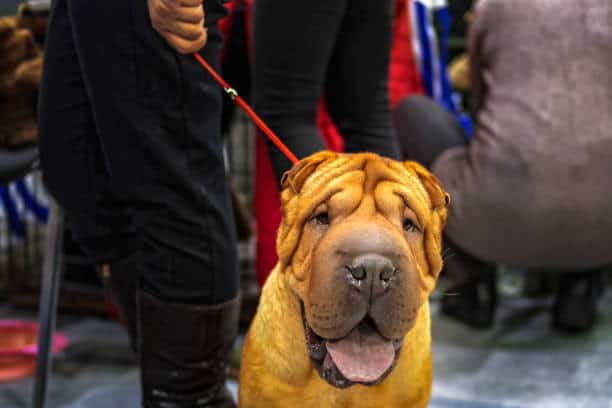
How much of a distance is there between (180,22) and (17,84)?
0.84m

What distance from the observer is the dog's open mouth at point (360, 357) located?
→ 0.71 meters

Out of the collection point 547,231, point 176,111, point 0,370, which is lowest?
point 0,370

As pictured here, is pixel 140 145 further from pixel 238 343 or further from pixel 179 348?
pixel 238 343

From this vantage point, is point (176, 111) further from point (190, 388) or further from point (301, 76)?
point (190, 388)

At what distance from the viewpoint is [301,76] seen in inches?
44.2

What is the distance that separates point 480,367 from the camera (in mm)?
1928

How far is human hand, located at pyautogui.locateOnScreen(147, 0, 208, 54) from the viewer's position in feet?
3.03

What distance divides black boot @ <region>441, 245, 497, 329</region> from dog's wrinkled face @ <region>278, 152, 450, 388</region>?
1363mm

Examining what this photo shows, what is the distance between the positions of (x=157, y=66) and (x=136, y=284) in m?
0.37

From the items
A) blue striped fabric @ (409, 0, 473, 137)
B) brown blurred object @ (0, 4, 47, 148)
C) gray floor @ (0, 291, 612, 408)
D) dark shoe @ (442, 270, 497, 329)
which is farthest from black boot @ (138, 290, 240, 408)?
blue striped fabric @ (409, 0, 473, 137)

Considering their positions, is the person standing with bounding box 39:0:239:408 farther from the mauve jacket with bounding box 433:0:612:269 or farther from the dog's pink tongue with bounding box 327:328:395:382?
the mauve jacket with bounding box 433:0:612:269

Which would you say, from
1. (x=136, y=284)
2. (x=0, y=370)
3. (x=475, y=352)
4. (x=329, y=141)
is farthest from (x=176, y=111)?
(x=475, y=352)

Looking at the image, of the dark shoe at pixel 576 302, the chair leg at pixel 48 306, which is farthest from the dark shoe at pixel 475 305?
the chair leg at pixel 48 306

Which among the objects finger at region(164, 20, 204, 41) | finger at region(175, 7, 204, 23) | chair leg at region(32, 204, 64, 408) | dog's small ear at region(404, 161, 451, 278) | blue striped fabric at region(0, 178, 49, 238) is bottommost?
blue striped fabric at region(0, 178, 49, 238)
